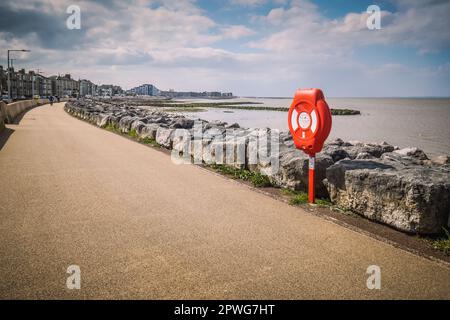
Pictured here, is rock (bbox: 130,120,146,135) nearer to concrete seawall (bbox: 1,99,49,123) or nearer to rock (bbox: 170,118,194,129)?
rock (bbox: 170,118,194,129)

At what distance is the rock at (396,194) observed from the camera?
12.0ft

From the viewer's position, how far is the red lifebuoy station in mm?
4789

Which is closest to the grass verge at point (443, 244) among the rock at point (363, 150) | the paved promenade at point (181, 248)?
the paved promenade at point (181, 248)

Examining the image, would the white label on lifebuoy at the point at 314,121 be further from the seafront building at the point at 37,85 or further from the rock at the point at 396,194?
the seafront building at the point at 37,85

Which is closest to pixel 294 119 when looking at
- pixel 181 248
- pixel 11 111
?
pixel 181 248

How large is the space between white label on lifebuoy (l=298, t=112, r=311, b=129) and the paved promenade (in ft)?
4.29

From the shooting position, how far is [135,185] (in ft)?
19.9

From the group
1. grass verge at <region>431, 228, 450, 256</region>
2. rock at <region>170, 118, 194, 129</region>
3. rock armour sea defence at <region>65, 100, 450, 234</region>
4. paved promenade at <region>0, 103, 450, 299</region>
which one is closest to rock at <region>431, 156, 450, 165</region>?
rock armour sea defence at <region>65, 100, 450, 234</region>

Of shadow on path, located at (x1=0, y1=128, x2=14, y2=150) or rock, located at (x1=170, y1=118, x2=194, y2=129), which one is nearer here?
shadow on path, located at (x1=0, y1=128, x2=14, y2=150)

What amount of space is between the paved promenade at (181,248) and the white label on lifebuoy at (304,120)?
4.29 ft
